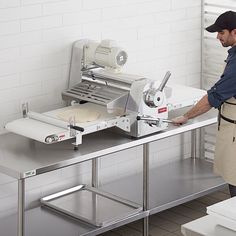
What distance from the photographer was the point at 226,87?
4676 mm

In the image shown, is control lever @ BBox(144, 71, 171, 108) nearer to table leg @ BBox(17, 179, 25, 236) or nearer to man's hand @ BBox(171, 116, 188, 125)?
man's hand @ BBox(171, 116, 188, 125)

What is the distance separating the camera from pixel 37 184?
16.9 ft

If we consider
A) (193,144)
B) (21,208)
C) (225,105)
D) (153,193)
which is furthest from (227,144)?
(21,208)

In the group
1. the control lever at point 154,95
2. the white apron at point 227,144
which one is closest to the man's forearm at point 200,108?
the white apron at point 227,144

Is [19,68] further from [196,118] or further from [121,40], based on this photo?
[196,118]

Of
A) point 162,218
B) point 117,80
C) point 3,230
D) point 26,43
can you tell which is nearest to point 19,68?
point 26,43

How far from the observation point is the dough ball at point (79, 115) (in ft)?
15.3

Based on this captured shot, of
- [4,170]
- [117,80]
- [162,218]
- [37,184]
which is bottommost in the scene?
[162,218]

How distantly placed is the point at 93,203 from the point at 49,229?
44 centimetres

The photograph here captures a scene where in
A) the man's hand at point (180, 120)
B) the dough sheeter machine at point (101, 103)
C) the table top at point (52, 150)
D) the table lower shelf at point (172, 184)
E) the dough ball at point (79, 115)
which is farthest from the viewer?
the table lower shelf at point (172, 184)

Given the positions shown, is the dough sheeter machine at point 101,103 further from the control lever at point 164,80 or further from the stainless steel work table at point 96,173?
the stainless steel work table at point 96,173

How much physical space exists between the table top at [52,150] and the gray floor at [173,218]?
31.1 inches

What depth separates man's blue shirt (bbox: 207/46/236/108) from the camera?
4.66 meters

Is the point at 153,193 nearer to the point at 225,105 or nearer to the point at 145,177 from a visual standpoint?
the point at 145,177
